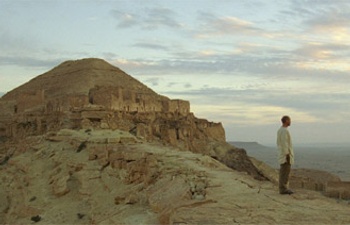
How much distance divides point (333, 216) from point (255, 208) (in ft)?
4.63

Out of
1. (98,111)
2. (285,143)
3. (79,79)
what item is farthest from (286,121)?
(79,79)

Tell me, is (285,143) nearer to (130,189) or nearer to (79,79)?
(130,189)

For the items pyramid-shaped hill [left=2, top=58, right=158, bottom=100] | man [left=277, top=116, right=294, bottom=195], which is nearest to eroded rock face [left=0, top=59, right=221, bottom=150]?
pyramid-shaped hill [left=2, top=58, right=158, bottom=100]

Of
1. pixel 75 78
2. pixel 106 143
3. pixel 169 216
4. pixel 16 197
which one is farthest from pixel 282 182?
pixel 75 78

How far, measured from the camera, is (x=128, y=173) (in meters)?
14.8

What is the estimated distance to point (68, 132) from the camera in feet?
71.5

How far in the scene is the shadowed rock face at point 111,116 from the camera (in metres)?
25.4

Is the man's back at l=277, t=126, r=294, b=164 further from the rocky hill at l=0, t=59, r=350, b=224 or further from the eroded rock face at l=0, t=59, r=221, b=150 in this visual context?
the eroded rock face at l=0, t=59, r=221, b=150

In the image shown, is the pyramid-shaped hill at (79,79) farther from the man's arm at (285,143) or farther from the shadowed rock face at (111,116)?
the man's arm at (285,143)

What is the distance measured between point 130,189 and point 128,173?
1156mm

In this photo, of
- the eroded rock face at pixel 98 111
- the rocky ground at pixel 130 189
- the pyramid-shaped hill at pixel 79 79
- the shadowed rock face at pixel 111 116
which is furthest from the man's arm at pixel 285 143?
the pyramid-shaped hill at pixel 79 79

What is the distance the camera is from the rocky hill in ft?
29.7

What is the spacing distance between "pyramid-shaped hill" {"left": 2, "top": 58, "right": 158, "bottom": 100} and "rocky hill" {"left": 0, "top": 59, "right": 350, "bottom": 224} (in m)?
5.04

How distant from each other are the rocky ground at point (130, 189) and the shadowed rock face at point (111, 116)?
3042mm
